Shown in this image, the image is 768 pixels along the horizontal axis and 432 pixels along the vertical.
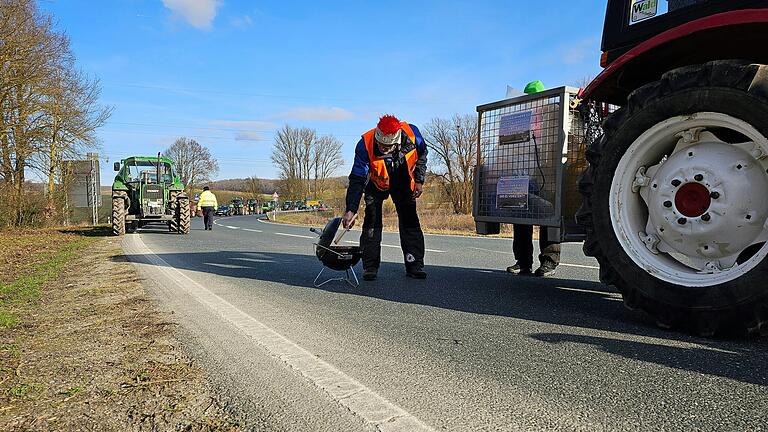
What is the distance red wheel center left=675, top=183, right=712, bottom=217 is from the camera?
308 cm

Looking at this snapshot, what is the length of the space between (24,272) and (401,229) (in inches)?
214

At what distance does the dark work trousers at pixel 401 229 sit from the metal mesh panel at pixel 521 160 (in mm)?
908

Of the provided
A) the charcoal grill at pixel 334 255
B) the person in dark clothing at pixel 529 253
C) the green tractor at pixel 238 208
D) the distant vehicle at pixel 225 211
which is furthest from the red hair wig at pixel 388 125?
the green tractor at pixel 238 208

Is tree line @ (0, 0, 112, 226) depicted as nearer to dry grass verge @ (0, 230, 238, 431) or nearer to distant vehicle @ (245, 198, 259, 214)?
dry grass verge @ (0, 230, 238, 431)

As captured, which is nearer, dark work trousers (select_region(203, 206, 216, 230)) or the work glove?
the work glove

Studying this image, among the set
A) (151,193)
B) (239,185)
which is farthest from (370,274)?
(239,185)

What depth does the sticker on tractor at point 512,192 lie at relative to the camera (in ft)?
16.2

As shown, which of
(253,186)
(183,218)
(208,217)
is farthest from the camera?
(253,186)

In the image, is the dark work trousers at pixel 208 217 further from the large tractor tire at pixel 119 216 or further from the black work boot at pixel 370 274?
the black work boot at pixel 370 274

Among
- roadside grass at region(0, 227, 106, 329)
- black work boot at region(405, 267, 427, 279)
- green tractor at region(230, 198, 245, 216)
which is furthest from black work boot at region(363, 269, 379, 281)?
green tractor at region(230, 198, 245, 216)

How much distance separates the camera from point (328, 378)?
8.48 feet

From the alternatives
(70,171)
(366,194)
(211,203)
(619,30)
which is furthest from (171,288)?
(70,171)

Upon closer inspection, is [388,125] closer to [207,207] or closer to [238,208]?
[207,207]

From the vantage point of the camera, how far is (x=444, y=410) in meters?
2.13
